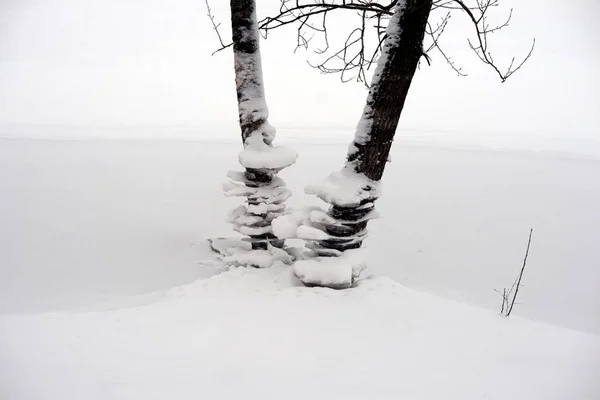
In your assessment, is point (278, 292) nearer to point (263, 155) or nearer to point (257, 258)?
point (257, 258)

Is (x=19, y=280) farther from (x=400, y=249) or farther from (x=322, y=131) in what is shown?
(x=322, y=131)

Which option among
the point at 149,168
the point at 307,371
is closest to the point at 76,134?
the point at 149,168

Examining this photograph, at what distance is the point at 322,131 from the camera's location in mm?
14117

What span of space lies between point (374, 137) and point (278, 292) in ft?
5.12

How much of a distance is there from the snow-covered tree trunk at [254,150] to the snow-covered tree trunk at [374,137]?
666 millimetres

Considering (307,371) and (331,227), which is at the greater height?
(331,227)

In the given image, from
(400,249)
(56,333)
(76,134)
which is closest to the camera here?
(56,333)

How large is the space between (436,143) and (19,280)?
11482mm

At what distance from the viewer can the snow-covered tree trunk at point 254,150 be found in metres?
4.26

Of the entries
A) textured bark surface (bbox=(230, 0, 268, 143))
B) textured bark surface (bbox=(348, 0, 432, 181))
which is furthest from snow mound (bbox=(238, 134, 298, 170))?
textured bark surface (bbox=(348, 0, 432, 181))

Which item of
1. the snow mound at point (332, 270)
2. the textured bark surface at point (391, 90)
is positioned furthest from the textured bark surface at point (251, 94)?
the textured bark surface at point (391, 90)

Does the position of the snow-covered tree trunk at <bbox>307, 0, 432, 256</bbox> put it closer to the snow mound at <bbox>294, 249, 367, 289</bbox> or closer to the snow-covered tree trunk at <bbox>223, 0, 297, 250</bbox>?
the snow mound at <bbox>294, 249, 367, 289</bbox>

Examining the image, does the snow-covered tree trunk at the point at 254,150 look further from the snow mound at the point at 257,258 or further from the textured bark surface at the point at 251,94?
the snow mound at the point at 257,258

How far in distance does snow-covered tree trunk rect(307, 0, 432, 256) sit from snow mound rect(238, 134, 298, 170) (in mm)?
594
